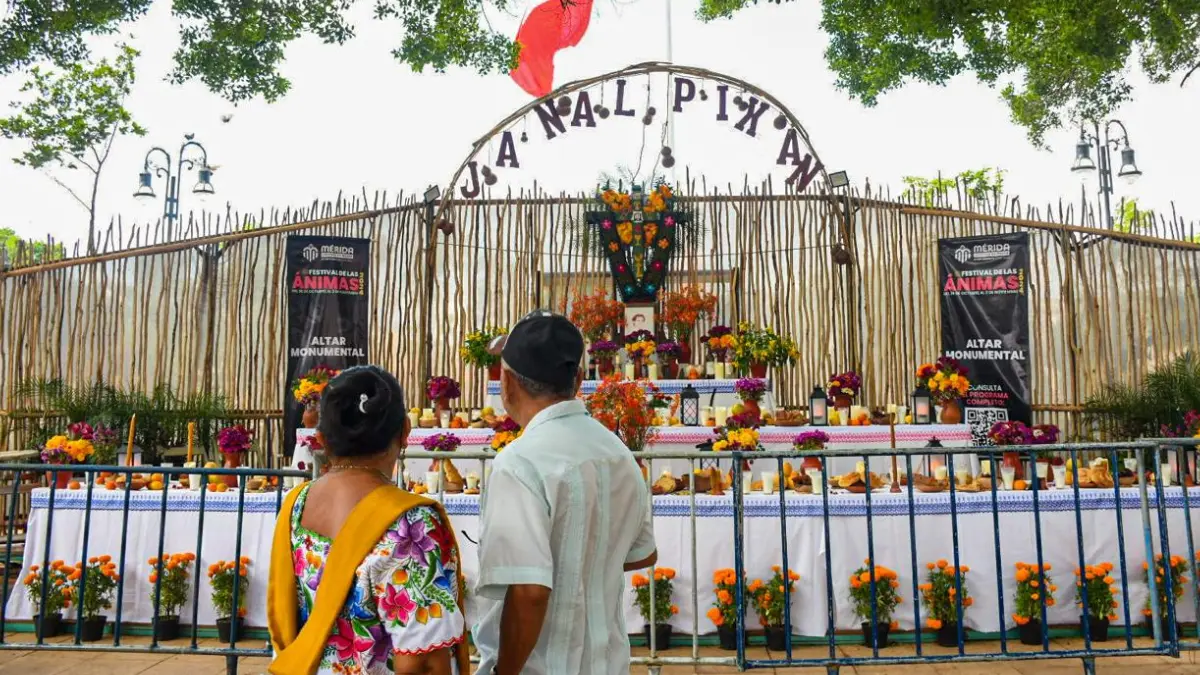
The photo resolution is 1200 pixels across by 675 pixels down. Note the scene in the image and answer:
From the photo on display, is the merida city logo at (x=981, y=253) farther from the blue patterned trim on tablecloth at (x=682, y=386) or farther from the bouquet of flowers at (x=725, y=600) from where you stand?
the bouquet of flowers at (x=725, y=600)

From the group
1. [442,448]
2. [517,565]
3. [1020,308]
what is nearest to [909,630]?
[442,448]

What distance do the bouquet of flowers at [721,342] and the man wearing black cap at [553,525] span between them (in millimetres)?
5227

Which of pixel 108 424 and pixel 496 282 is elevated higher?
pixel 496 282

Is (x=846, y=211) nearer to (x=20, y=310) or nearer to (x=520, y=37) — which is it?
(x=520, y=37)

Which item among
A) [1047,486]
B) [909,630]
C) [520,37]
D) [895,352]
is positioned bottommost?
[909,630]

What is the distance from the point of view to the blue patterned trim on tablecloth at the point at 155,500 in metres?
4.40

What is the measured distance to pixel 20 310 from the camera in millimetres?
8242

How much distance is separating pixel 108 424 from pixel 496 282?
377cm

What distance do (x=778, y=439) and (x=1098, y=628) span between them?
2184mm

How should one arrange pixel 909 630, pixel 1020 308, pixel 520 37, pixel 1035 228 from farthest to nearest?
pixel 520 37
pixel 1035 228
pixel 1020 308
pixel 909 630

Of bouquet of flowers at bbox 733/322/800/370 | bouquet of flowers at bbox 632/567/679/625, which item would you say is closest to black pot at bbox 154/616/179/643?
bouquet of flowers at bbox 632/567/679/625

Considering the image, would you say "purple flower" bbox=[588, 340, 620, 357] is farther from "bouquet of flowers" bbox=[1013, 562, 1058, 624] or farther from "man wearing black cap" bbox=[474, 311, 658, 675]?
"man wearing black cap" bbox=[474, 311, 658, 675]

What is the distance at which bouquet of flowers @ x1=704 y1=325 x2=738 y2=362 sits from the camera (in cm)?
676

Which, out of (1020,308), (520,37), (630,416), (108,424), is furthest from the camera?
(520,37)
